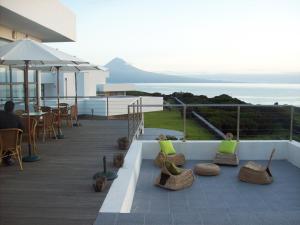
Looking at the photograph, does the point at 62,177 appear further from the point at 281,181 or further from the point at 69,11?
the point at 69,11

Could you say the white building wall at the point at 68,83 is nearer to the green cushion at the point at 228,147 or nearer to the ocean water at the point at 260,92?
the ocean water at the point at 260,92

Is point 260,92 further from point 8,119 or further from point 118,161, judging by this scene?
point 8,119

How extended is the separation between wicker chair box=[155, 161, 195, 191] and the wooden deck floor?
3.59 feet

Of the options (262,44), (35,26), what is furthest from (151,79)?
(35,26)

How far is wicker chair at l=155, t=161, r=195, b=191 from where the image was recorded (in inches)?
272

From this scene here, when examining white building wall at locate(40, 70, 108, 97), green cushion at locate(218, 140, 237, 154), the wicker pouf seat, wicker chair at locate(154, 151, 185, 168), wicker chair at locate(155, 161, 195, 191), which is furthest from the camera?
white building wall at locate(40, 70, 108, 97)

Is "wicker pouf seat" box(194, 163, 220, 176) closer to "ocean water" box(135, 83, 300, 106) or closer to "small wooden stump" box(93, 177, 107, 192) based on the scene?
"ocean water" box(135, 83, 300, 106)

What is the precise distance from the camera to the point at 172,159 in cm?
862

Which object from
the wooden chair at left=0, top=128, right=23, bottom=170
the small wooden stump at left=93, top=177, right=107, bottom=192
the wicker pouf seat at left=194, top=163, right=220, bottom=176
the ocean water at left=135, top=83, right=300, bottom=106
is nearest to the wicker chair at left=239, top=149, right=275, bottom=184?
the wicker pouf seat at left=194, top=163, right=220, bottom=176

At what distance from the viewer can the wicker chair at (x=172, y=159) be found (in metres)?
8.48

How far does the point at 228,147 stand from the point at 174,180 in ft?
8.29

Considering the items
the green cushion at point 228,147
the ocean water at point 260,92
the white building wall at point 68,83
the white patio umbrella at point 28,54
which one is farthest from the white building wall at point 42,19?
the white building wall at point 68,83

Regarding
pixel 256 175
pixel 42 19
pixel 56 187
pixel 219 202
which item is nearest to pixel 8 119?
pixel 56 187

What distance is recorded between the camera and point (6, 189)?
5.20m
